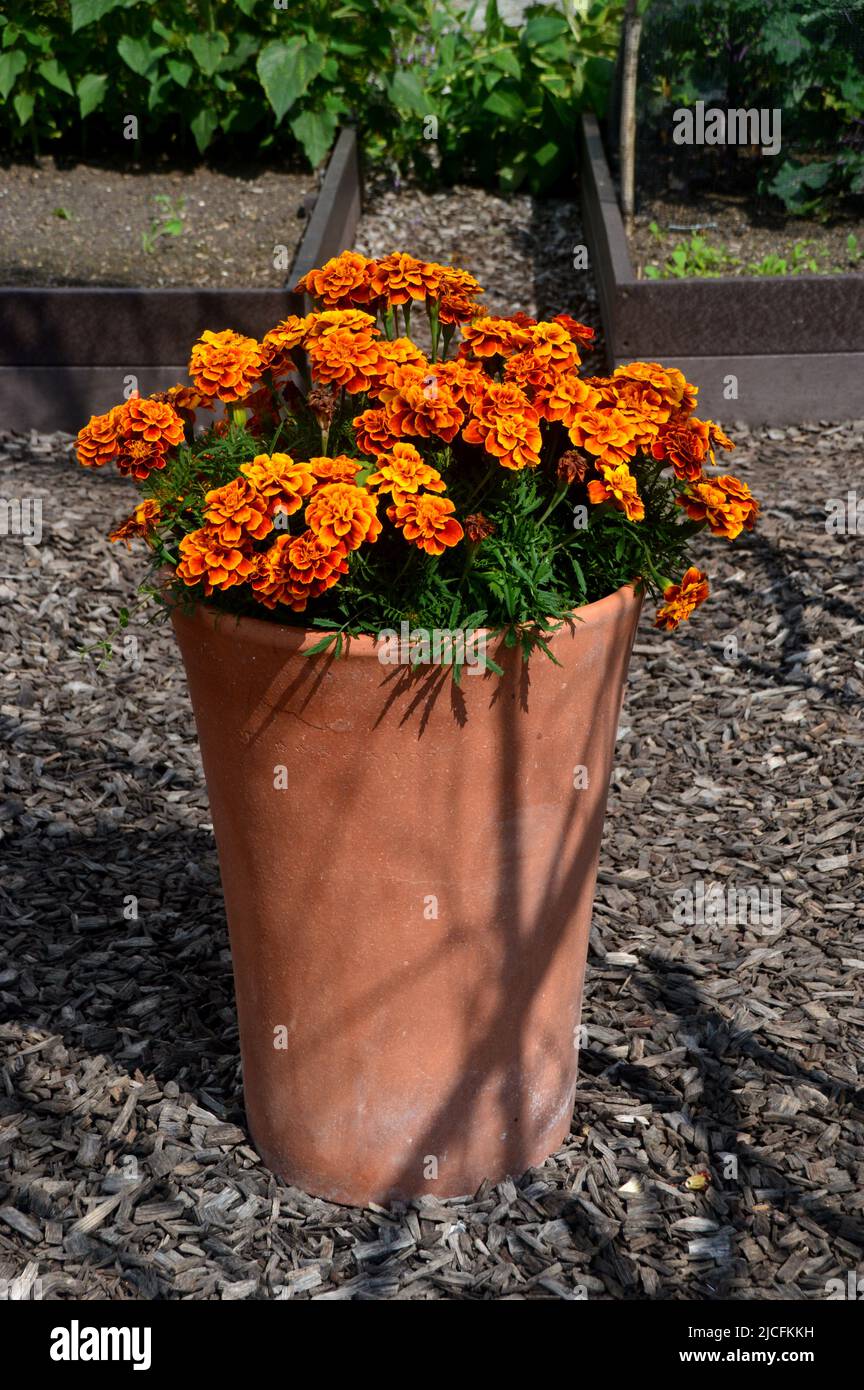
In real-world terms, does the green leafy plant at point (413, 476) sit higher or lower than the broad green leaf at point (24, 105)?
lower

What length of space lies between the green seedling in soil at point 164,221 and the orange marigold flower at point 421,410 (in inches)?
188

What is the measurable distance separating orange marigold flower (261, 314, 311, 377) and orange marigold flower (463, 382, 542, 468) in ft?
1.24

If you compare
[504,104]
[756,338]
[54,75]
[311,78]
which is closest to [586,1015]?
[756,338]

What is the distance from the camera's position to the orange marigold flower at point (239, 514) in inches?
73.5

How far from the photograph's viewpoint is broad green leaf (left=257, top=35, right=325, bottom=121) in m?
6.53

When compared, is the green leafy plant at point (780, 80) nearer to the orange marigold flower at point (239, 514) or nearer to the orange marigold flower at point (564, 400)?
the orange marigold flower at point (564, 400)

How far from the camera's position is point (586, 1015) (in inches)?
113

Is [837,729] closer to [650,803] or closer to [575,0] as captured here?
[650,803]

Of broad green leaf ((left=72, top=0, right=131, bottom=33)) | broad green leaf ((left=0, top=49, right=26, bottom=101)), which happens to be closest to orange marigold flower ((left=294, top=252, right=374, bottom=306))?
broad green leaf ((left=72, top=0, right=131, bottom=33))

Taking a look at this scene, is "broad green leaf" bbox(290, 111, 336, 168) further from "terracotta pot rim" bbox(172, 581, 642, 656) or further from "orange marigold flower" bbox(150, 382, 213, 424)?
"terracotta pot rim" bbox(172, 581, 642, 656)

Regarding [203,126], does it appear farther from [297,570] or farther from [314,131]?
[297,570]

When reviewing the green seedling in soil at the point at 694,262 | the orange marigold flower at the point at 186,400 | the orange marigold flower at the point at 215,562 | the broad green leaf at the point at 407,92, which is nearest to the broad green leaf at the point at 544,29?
the broad green leaf at the point at 407,92
